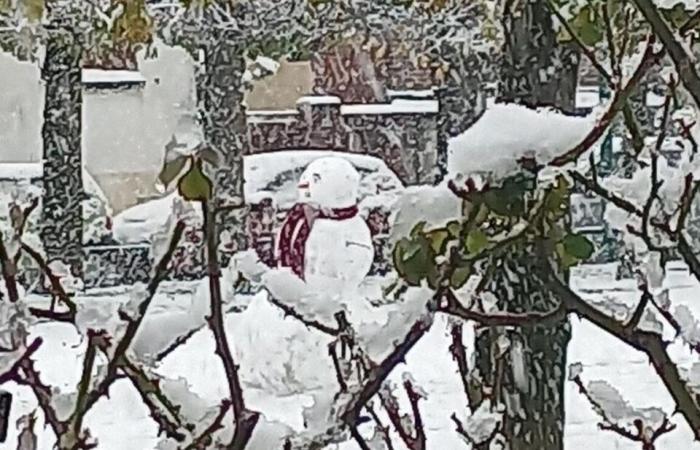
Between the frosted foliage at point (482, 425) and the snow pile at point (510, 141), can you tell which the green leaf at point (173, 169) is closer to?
the snow pile at point (510, 141)

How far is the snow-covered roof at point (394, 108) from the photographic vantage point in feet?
12.3

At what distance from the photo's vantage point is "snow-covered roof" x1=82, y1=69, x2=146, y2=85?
338 centimetres

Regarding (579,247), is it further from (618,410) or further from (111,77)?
(111,77)

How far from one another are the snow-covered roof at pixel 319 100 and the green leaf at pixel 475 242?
3.24 metres

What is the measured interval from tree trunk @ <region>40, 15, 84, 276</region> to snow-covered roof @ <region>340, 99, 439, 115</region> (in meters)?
1.00

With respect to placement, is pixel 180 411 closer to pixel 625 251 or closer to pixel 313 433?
pixel 313 433

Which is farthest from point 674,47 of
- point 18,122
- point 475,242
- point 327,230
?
point 18,122

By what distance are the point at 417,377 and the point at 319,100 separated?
2479 millimetres

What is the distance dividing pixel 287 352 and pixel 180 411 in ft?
0.41

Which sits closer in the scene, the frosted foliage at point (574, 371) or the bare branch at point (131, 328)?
the bare branch at point (131, 328)

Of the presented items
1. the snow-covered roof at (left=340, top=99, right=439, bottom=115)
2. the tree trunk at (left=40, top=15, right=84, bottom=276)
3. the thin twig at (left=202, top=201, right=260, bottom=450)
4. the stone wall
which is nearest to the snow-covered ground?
the thin twig at (left=202, top=201, right=260, bottom=450)

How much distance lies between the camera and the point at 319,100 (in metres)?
4.07

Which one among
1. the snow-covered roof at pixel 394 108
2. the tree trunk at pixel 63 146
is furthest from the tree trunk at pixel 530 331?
the snow-covered roof at pixel 394 108

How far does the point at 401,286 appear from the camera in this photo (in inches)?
29.3
